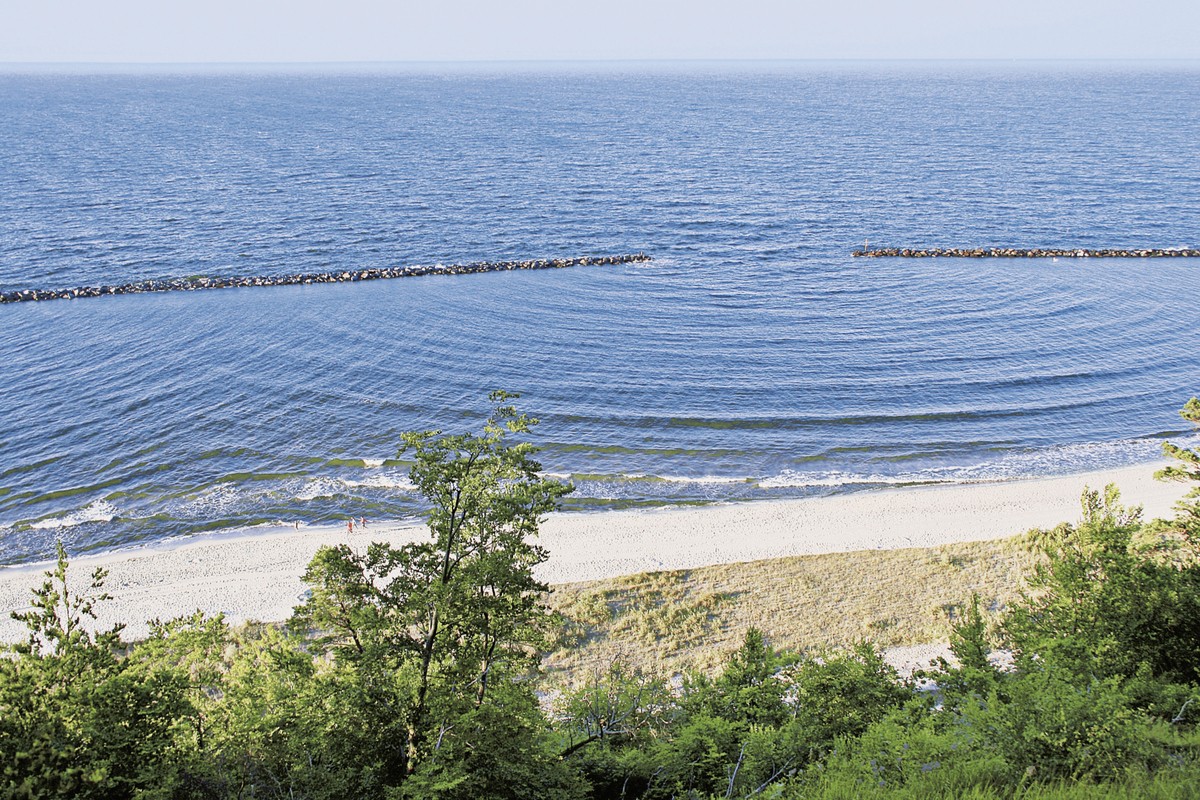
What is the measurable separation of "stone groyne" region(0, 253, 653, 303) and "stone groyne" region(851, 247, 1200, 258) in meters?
24.5

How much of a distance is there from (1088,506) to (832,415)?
81.5ft

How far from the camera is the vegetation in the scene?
45.4 ft

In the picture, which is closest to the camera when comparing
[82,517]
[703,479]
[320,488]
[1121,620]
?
[1121,620]

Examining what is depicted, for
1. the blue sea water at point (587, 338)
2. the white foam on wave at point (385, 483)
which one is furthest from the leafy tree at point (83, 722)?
the white foam on wave at point (385, 483)

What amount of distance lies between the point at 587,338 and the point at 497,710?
45.3 metres

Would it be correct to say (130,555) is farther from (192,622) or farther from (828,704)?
(828,704)

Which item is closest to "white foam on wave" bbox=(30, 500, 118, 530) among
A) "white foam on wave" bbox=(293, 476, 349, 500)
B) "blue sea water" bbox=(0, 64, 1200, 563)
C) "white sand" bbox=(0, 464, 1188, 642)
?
"blue sea water" bbox=(0, 64, 1200, 563)

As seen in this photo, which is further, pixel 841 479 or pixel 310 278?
pixel 310 278

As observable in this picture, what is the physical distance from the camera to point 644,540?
37.2 m

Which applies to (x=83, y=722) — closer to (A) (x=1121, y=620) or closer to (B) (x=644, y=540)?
(A) (x=1121, y=620)

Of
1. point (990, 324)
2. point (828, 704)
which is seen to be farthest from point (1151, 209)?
point (828, 704)

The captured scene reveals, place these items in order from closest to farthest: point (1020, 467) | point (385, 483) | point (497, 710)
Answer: point (497, 710) → point (385, 483) → point (1020, 467)

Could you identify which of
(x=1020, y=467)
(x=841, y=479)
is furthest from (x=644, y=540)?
(x=1020, y=467)

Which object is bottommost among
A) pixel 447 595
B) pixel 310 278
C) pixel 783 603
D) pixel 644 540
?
pixel 783 603
